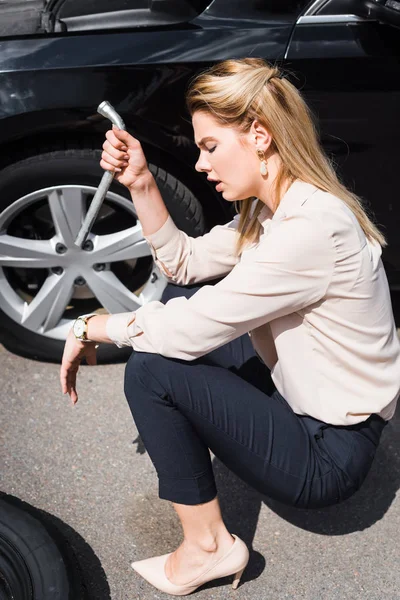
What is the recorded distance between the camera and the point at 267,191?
1.72 meters

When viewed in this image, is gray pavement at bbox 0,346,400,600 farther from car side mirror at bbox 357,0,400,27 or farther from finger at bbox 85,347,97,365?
car side mirror at bbox 357,0,400,27

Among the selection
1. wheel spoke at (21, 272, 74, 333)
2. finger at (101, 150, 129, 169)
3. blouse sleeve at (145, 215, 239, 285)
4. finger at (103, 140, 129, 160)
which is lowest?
wheel spoke at (21, 272, 74, 333)

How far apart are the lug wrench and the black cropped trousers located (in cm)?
52

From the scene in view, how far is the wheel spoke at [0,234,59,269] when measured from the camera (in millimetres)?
2504

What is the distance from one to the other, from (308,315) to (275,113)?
45 centimetres

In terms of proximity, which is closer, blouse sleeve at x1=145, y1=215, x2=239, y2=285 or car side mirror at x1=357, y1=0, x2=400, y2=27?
blouse sleeve at x1=145, y1=215, x2=239, y2=285

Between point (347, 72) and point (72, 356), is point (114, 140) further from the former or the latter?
point (347, 72)

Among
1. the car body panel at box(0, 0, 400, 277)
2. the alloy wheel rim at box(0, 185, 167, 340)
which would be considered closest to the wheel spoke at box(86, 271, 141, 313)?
the alloy wheel rim at box(0, 185, 167, 340)

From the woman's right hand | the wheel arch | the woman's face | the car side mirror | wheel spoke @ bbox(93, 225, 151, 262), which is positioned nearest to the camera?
the woman's face

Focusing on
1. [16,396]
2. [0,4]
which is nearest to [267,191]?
[16,396]

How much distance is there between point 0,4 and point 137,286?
3.98 ft

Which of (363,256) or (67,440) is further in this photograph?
(67,440)

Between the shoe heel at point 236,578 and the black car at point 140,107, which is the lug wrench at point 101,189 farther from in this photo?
the shoe heel at point 236,578

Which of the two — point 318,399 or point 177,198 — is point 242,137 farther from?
point 177,198
